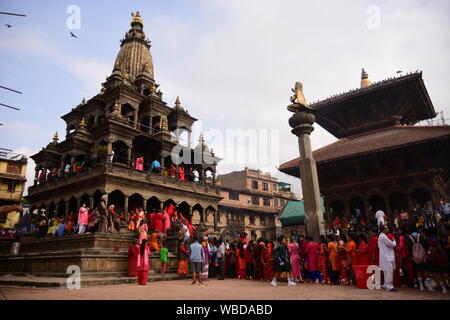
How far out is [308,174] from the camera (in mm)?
12664

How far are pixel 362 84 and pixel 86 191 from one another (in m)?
24.1

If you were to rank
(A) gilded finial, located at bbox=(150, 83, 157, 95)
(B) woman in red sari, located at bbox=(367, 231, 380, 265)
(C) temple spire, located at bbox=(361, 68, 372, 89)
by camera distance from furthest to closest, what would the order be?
(A) gilded finial, located at bbox=(150, 83, 157, 95)
(C) temple spire, located at bbox=(361, 68, 372, 89)
(B) woman in red sari, located at bbox=(367, 231, 380, 265)

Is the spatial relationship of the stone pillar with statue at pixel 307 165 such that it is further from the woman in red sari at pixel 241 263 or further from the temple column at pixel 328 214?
the temple column at pixel 328 214

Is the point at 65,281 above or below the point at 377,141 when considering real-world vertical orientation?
below

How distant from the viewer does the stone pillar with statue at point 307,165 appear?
12.1 meters

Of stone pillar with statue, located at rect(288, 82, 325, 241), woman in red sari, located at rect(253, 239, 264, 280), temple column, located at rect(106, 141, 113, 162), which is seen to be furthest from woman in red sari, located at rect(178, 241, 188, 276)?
temple column, located at rect(106, 141, 113, 162)

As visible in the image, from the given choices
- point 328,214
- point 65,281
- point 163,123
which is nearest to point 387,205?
point 328,214

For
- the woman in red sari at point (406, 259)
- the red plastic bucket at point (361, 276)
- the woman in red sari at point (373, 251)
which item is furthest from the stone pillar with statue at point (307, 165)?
the woman in red sari at point (406, 259)

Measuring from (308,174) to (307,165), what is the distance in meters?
0.41

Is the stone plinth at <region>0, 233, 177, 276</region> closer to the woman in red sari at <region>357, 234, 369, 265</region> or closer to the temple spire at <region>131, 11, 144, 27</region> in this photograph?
the woman in red sari at <region>357, 234, 369, 265</region>

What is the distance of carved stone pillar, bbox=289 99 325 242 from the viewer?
474 inches

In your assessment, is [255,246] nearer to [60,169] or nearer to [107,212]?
[107,212]

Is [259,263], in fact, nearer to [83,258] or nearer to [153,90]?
[83,258]
